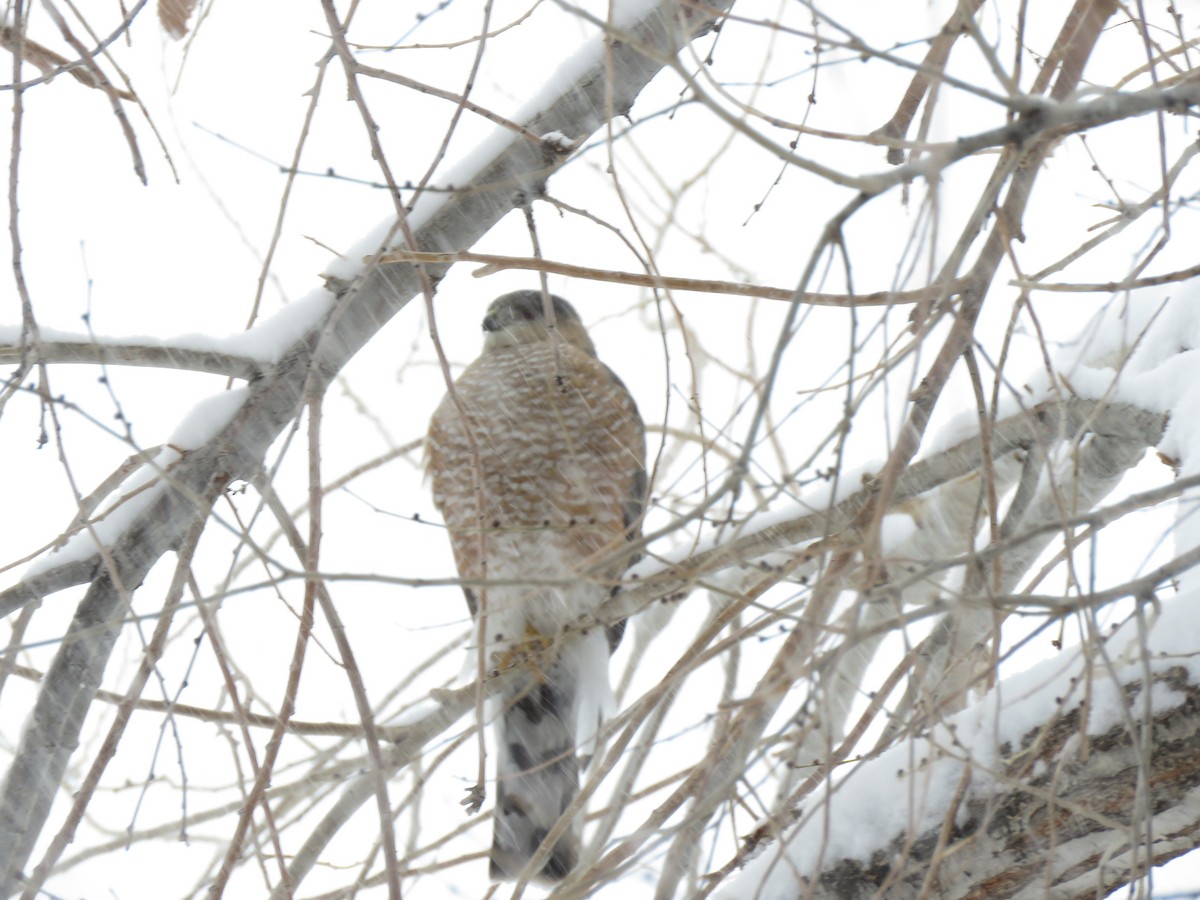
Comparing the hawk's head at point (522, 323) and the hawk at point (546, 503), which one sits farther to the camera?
the hawk's head at point (522, 323)

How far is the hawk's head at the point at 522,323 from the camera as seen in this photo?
4.79m

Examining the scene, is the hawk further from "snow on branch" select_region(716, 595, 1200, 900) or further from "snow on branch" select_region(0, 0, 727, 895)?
"snow on branch" select_region(716, 595, 1200, 900)

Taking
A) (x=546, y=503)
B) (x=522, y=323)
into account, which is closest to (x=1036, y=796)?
(x=546, y=503)

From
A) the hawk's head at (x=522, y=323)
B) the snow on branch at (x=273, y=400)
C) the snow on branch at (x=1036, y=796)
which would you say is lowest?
the snow on branch at (x=1036, y=796)

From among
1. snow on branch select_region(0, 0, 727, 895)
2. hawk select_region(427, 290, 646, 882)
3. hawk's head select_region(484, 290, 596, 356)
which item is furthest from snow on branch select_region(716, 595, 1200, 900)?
hawk's head select_region(484, 290, 596, 356)

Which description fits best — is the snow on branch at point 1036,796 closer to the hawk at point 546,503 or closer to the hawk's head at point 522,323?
the hawk at point 546,503

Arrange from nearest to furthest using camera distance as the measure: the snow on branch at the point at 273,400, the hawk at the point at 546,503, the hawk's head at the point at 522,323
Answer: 1. the snow on branch at the point at 273,400
2. the hawk at the point at 546,503
3. the hawk's head at the point at 522,323

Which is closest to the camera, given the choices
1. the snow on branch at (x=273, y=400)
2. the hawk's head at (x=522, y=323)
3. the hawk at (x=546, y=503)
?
the snow on branch at (x=273, y=400)

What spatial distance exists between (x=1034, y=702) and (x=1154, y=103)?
117 cm

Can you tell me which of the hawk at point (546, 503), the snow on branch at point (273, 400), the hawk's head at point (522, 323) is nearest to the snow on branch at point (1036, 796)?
the snow on branch at point (273, 400)

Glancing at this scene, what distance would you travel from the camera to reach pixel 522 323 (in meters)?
4.84

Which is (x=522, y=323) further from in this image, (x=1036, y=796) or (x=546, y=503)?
(x=1036, y=796)

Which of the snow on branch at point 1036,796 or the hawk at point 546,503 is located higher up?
the hawk at point 546,503

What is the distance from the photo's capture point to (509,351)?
4637 millimetres
